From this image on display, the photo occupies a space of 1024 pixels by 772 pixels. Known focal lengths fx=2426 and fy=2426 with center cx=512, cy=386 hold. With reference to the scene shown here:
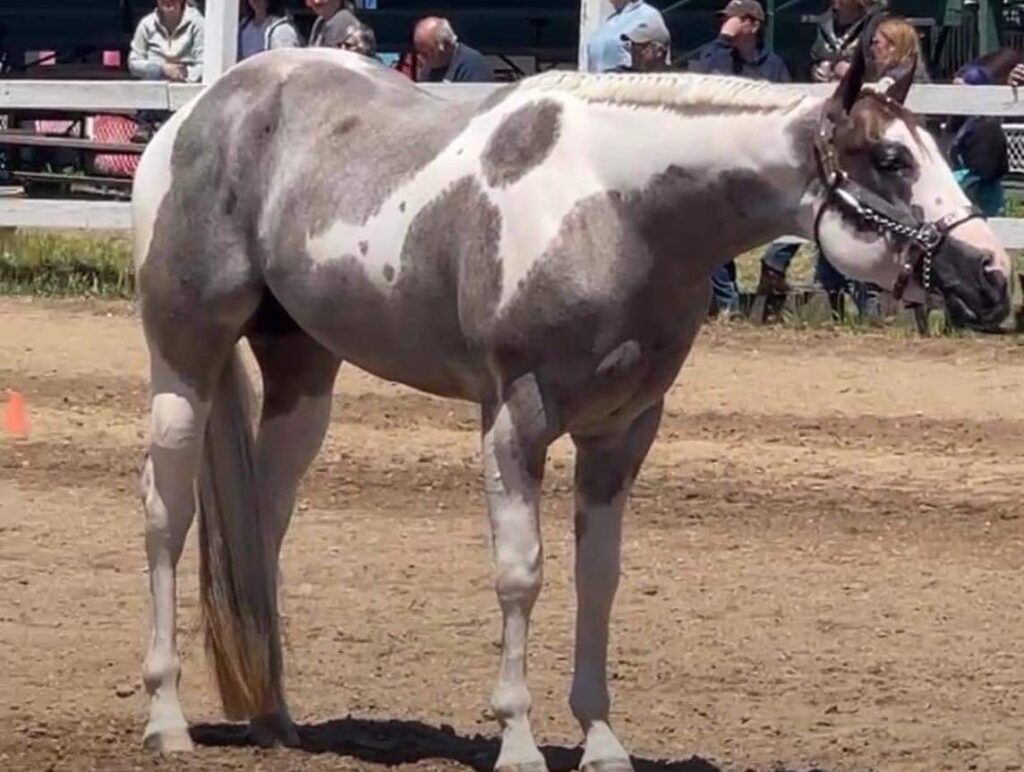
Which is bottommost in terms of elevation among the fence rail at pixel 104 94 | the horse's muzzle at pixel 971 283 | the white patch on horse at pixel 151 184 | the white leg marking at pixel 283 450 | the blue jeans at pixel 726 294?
the blue jeans at pixel 726 294

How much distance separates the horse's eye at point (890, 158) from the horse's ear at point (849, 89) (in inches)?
4.4

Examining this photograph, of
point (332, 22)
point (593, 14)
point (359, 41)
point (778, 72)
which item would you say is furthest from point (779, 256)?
point (332, 22)

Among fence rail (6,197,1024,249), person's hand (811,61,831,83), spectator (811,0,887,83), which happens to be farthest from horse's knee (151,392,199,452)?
fence rail (6,197,1024,249)

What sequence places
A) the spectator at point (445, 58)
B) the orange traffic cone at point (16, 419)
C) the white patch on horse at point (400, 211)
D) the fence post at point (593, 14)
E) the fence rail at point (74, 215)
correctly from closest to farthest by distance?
the white patch on horse at point (400, 211)
the orange traffic cone at point (16, 419)
the fence post at point (593, 14)
the spectator at point (445, 58)
the fence rail at point (74, 215)

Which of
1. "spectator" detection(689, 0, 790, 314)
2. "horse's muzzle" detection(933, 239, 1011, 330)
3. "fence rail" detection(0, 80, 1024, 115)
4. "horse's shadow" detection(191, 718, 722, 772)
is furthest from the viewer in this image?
"fence rail" detection(0, 80, 1024, 115)

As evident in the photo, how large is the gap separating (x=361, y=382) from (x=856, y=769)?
22.0 ft

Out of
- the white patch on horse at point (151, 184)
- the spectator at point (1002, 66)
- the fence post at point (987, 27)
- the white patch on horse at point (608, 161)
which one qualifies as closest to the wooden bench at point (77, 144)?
the spectator at point (1002, 66)

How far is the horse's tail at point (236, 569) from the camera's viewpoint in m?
6.54

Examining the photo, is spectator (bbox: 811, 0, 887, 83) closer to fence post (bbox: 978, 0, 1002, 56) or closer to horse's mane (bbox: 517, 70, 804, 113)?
horse's mane (bbox: 517, 70, 804, 113)

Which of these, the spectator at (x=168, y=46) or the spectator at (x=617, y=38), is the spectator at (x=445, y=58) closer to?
the spectator at (x=617, y=38)

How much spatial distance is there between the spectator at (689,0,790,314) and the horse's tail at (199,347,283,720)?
8.44 meters

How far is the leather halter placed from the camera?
5.38 m

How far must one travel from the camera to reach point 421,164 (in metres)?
6.02

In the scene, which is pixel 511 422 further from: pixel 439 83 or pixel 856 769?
pixel 439 83
